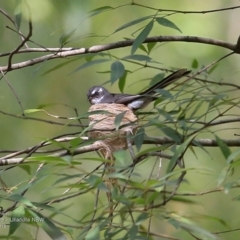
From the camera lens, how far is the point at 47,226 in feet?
3.81

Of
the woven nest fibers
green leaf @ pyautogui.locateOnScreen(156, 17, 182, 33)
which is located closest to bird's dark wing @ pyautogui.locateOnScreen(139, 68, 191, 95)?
the woven nest fibers

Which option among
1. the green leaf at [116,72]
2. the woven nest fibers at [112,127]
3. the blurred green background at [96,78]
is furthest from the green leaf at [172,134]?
the blurred green background at [96,78]

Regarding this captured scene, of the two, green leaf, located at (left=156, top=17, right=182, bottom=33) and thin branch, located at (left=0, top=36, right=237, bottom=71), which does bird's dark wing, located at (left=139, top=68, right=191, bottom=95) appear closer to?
thin branch, located at (left=0, top=36, right=237, bottom=71)

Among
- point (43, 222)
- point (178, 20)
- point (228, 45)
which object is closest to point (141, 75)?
point (178, 20)

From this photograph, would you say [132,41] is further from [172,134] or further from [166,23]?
[172,134]

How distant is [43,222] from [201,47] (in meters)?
2.58

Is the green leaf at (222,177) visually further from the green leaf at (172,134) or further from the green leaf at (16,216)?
the green leaf at (16,216)

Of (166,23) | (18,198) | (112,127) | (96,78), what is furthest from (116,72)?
A: (96,78)

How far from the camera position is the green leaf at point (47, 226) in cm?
115

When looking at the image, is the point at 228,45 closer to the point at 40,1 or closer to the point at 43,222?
the point at 43,222

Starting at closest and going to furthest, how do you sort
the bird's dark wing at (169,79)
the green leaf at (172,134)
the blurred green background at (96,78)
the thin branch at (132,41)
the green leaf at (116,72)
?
1. the green leaf at (172,134)
2. the green leaf at (116,72)
3. the thin branch at (132,41)
4. the bird's dark wing at (169,79)
5. the blurred green background at (96,78)

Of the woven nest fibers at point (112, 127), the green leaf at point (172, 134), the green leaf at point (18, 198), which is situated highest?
the woven nest fibers at point (112, 127)

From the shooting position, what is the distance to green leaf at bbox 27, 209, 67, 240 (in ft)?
3.77

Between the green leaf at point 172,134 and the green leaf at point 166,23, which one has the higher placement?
the green leaf at point 166,23
